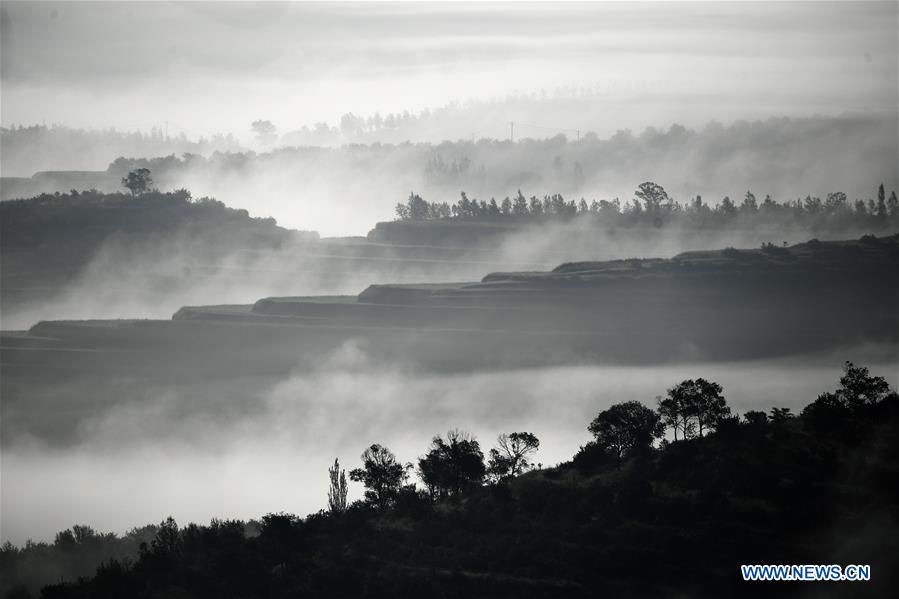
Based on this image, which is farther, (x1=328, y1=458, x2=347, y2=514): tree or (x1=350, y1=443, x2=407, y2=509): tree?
(x1=328, y1=458, x2=347, y2=514): tree

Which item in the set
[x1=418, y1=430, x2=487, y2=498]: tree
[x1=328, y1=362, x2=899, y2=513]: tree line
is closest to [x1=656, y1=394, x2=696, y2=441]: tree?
[x1=328, y1=362, x2=899, y2=513]: tree line

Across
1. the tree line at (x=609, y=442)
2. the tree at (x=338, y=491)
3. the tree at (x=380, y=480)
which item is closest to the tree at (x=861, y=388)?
the tree line at (x=609, y=442)

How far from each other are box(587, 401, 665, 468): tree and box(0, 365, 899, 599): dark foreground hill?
229 centimetres

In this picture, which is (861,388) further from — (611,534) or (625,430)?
(611,534)

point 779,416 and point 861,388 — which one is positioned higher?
point 861,388

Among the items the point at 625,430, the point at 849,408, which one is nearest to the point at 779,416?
the point at 849,408

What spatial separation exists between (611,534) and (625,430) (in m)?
15.7

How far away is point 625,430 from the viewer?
93.1 meters

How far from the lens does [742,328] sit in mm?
198500

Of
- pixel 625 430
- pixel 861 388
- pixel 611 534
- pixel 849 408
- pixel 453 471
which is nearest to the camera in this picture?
pixel 611 534

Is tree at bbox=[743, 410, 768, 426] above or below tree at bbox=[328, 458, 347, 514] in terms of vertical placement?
above

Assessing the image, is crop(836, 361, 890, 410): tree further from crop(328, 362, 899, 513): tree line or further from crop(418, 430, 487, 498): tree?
crop(418, 430, 487, 498): tree

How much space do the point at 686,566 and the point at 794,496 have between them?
8942 mm

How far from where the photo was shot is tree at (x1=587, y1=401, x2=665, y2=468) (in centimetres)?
9250
